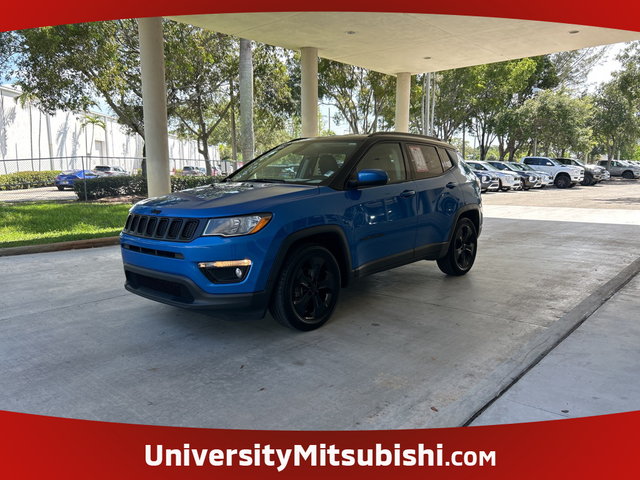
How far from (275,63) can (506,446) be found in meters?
21.8

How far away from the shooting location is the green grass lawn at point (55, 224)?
9047 millimetres

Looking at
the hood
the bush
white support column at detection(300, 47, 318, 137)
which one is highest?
white support column at detection(300, 47, 318, 137)

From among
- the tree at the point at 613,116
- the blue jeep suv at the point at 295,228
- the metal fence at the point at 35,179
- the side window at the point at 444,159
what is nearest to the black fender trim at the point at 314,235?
the blue jeep suv at the point at 295,228

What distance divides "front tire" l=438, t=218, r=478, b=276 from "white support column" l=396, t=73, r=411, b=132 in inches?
512

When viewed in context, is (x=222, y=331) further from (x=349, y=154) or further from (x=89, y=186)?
(x=89, y=186)

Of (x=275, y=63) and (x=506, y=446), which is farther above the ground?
(x=275, y=63)

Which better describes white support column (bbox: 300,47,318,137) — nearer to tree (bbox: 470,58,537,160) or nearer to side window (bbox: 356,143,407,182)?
side window (bbox: 356,143,407,182)

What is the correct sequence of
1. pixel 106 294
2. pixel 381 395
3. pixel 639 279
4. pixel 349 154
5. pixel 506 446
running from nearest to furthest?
pixel 506 446, pixel 381 395, pixel 349 154, pixel 106 294, pixel 639 279

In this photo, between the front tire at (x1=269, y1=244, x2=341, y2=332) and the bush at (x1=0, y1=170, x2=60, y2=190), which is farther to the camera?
the bush at (x1=0, y1=170, x2=60, y2=190)

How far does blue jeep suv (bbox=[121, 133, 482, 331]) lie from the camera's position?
3.83 m

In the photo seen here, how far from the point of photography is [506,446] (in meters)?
2.74

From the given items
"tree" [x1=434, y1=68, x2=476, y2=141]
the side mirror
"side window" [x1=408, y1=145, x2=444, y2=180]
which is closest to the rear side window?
"side window" [x1=408, y1=145, x2=444, y2=180]

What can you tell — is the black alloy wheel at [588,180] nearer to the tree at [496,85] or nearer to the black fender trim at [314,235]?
the tree at [496,85]

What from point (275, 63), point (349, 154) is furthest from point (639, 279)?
point (275, 63)
